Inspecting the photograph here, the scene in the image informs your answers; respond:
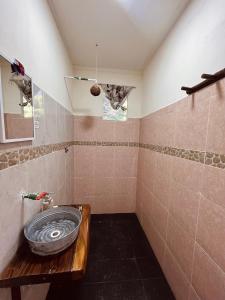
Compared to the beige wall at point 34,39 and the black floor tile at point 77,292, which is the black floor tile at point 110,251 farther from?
the beige wall at point 34,39

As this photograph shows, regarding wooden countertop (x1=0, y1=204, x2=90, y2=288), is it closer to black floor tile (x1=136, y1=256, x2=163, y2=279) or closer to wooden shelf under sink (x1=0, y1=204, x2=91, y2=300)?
wooden shelf under sink (x1=0, y1=204, x2=91, y2=300)

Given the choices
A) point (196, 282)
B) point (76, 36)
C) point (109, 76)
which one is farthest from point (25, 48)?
point (196, 282)

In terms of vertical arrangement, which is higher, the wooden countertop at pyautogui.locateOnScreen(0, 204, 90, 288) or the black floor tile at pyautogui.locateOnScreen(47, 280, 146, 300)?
the wooden countertop at pyautogui.locateOnScreen(0, 204, 90, 288)

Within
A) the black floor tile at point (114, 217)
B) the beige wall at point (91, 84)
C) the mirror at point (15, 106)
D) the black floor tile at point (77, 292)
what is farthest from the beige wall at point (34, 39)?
the black floor tile at point (114, 217)

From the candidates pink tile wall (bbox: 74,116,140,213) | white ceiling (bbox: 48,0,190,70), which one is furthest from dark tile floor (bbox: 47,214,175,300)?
white ceiling (bbox: 48,0,190,70)

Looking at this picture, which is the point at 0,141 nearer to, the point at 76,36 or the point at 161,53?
the point at 76,36

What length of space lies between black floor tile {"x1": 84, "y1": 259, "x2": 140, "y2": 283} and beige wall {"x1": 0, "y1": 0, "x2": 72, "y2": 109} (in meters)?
1.72

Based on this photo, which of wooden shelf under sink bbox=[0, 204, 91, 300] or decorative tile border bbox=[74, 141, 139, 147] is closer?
wooden shelf under sink bbox=[0, 204, 91, 300]

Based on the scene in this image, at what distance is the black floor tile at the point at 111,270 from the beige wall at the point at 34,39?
1.72 m

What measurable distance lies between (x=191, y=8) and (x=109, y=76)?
129cm

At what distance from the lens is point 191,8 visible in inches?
42.9

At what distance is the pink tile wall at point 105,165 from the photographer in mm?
2262

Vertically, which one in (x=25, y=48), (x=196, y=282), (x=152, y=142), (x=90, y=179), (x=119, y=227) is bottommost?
(x=119, y=227)

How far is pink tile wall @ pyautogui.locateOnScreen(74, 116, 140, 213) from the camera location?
2.26m
